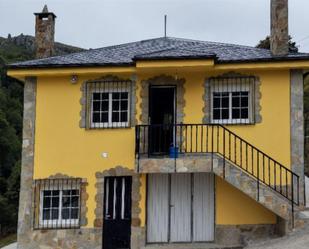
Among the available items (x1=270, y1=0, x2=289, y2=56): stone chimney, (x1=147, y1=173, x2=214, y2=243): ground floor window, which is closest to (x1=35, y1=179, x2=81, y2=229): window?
(x1=147, y1=173, x2=214, y2=243): ground floor window

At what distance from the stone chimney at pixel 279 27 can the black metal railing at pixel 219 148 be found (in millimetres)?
2886

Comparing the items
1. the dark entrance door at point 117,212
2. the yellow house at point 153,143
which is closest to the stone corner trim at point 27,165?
the yellow house at point 153,143

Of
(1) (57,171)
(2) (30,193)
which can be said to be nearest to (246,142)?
(1) (57,171)

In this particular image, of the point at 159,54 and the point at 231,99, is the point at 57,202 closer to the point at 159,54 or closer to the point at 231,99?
the point at 159,54

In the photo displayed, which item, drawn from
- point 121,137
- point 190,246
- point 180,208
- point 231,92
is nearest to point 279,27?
point 231,92

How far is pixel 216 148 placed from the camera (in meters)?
13.2

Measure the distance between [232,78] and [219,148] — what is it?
6.79ft

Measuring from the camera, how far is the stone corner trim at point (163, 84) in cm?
1363

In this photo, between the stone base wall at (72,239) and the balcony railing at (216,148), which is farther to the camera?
the stone base wall at (72,239)

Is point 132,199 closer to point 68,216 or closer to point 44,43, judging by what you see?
point 68,216

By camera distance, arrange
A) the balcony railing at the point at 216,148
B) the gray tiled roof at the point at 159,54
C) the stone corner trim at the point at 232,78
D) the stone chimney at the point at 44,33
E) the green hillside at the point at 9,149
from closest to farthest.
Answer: the balcony railing at the point at 216,148 → the gray tiled roof at the point at 159,54 → the stone corner trim at the point at 232,78 → the stone chimney at the point at 44,33 → the green hillside at the point at 9,149

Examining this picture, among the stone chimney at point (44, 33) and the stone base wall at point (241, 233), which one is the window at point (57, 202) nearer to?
the stone base wall at point (241, 233)

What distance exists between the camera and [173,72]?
44.5 ft

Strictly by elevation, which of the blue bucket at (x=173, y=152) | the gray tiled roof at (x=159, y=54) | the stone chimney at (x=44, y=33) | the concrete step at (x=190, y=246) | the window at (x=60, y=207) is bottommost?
the concrete step at (x=190, y=246)
